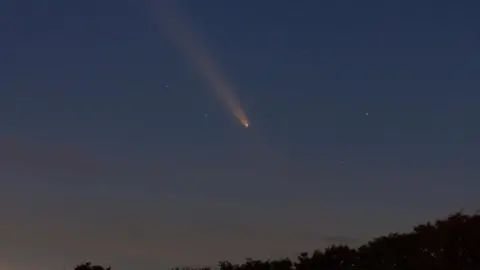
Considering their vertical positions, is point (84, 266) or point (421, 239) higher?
point (84, 266)

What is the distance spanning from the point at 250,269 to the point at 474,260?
58.3 ft

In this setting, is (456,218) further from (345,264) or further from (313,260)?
(313,260)

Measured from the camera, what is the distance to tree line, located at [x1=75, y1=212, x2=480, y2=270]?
35688 millimetres

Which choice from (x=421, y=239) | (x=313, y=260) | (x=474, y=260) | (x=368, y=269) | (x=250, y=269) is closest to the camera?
(x=474, y=260)

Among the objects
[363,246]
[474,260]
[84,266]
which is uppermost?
[84,266]

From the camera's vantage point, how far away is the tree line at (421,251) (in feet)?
117

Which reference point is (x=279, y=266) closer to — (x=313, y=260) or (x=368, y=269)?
(x=313, y=260)

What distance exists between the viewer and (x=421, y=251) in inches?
1494

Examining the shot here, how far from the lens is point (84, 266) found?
56.7 m

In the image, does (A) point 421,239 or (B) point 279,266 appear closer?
(A) point 421,239

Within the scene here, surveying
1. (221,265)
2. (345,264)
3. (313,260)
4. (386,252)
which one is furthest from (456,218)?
(221,265)

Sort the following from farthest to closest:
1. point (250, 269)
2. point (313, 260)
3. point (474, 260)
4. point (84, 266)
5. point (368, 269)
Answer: point (84, 266) < point (250, 269) < point (313, 260) < point (368, 269) < point (474, 260)

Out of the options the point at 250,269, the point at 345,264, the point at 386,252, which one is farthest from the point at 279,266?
the point at 386,252

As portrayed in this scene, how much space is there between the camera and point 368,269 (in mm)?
40906
